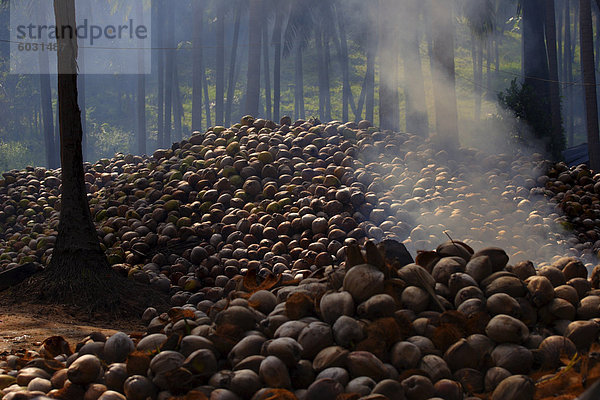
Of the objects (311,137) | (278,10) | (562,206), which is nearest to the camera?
(562,206)

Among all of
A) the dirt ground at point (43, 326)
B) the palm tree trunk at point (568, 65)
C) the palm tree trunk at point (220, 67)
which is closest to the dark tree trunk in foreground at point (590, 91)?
the dirt ground at point (43, 326)

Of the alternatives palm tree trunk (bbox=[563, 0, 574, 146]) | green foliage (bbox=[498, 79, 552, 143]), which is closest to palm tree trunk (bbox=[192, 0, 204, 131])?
green foliage (bbox=[498, 79, 552, 143])

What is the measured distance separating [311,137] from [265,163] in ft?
3.61

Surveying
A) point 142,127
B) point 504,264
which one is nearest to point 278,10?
point 142,127

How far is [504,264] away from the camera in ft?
10.4

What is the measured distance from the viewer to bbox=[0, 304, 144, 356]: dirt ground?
4.08 meters

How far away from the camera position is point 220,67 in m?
25.2

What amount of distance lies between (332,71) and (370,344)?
116ft

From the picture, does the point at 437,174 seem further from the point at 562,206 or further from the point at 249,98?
the point at 249,98

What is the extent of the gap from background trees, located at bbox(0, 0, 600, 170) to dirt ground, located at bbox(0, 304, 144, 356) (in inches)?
340

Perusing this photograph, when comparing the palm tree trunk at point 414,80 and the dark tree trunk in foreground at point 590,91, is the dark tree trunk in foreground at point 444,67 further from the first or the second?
the palm tree trunk at point 414,80

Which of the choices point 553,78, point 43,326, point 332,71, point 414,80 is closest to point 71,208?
point 43,326

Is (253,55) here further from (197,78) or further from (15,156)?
(15,156)

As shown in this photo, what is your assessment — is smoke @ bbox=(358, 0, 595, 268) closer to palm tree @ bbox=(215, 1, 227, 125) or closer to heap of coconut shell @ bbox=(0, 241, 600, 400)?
heap of coconut shell @ bbox=(0, 241, 600, 400)
